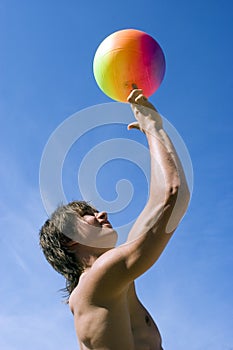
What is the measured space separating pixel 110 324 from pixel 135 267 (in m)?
0.59

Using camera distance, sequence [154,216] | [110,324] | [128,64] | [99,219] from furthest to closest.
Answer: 1. [128,64]
2. [99,219]
3. [110,324]
4. [154,216]

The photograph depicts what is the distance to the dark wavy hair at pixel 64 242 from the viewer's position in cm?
439

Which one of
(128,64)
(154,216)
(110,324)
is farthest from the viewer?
(128,64)

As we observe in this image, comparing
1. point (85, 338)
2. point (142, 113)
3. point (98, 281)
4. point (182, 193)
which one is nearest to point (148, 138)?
point (142, 113)

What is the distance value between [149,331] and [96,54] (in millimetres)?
3011

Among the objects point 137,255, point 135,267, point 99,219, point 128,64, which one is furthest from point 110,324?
point 128,64

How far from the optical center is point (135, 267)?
316cm

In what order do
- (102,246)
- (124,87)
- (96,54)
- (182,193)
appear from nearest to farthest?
(182,193), (102,246), (124,87), (96,54)

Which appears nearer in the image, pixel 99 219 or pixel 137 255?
pixel 137 255

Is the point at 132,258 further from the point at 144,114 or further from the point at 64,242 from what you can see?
the point at 64,242

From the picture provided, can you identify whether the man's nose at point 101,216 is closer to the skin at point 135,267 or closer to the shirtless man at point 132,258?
the shirtless man at point 132,258

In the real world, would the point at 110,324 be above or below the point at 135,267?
below

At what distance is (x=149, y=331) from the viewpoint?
3.72 meters

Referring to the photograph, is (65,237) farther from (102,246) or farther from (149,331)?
(149,331)
